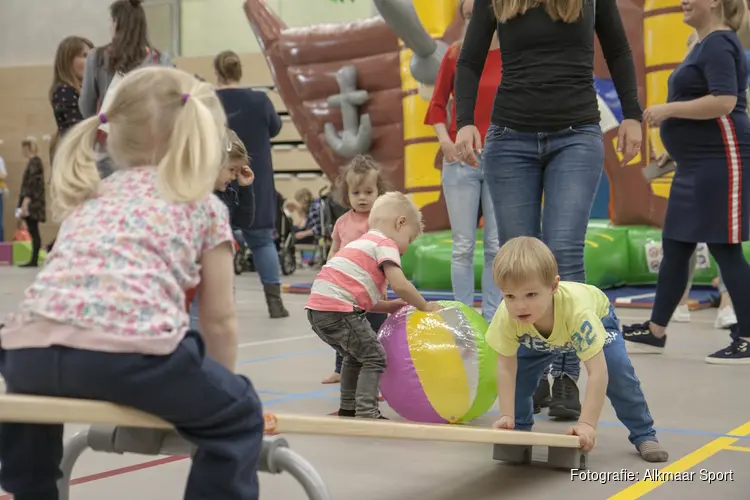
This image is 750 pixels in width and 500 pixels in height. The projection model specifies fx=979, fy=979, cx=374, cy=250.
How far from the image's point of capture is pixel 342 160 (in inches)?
361

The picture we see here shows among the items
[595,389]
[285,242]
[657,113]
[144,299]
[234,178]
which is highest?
[657,113]

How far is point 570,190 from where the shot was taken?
294cm

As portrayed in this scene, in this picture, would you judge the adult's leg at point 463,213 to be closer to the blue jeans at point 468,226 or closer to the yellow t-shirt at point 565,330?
the blue jeans at point 468,226

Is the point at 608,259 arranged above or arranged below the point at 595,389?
below

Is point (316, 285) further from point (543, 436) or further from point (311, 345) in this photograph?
point (311, 345)

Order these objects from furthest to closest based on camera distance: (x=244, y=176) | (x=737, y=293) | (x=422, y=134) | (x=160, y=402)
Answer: (x=422, y=134) < (x=737, y=293) < (x=244, y=176) < (x=160, y=402)

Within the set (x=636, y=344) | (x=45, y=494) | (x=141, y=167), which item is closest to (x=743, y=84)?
(x=636, y=344)

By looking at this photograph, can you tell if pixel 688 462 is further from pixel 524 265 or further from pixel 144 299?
pixel 144 299

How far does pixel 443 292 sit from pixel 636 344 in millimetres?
2777

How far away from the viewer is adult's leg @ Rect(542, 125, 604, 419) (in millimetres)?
2939

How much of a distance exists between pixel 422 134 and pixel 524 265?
571 centimetres

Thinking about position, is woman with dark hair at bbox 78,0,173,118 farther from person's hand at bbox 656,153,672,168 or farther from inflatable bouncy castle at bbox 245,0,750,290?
person's hand at bbox 656,153,672,168

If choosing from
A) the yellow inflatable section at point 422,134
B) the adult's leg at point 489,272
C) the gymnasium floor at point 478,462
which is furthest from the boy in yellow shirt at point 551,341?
the yellow inflatable section at point 422,134

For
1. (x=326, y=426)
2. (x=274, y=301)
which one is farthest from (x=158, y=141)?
(x=274, y=301)
